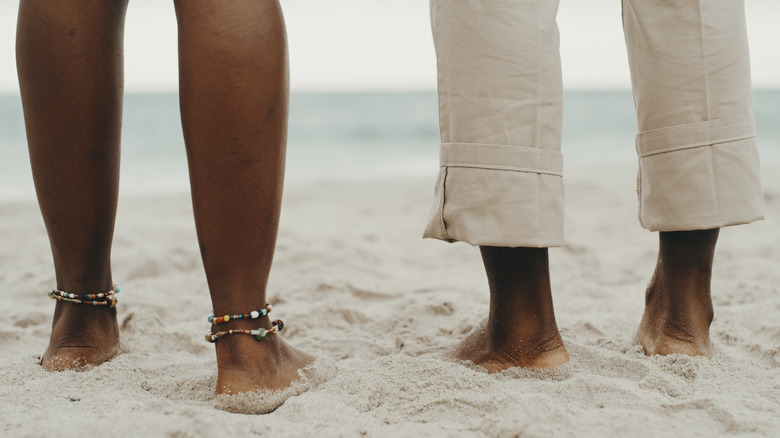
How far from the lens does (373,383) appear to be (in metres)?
1.05

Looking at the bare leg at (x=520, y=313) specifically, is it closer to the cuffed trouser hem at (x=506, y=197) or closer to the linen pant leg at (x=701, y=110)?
the cuffed trouser hem at (x=506, y=197)

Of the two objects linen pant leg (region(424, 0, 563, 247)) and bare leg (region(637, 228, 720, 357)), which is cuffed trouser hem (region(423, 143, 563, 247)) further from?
bare leg (region(637, 228, 720, 357))

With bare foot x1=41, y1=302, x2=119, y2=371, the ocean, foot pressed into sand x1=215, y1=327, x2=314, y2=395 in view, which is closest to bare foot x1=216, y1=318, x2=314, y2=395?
foot pressed into sand x1=215, y1=327, x2=314, y2=395

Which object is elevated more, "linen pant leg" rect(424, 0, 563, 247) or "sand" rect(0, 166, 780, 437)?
"linen pant leg" rect(424, 0, 563, 247)

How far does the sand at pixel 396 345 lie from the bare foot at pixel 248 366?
46 mm

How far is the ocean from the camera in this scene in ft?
20.9

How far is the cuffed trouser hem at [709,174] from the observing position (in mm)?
1088

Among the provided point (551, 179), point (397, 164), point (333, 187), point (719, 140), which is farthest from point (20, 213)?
point (397, 164)

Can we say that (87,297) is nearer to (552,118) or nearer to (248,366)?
(248,366)

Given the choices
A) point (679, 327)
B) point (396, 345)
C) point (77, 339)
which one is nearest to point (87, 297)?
point (77, 339)

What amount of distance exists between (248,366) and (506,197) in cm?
49

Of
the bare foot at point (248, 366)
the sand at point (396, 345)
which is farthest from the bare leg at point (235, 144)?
the sand at point (396, 345)

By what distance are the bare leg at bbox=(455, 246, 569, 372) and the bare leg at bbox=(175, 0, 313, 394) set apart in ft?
1.32

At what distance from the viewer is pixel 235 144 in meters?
0.92
